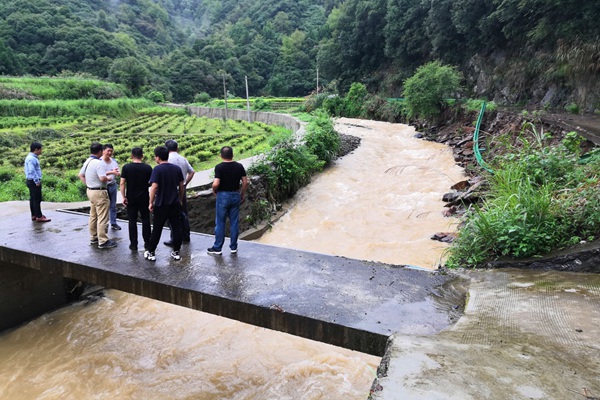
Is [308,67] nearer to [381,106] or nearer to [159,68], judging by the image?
[159,68]

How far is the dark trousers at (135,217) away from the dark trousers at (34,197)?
8.12 feet

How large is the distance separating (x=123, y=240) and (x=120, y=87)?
61.3 meters

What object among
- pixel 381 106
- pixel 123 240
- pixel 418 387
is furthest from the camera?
pixel 381 106

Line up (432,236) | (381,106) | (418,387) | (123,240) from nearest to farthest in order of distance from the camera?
1. (418,387)
2. (123,240)
3. (432,236)
4. (381,106)

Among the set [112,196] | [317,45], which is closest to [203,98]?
[317,45]

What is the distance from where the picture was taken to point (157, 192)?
527 centimetres

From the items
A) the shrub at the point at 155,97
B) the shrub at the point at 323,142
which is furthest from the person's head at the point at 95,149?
the shrub at the point at 155,97

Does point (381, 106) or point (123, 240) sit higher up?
point (381, 106)

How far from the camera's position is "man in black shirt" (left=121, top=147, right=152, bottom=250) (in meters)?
5.64

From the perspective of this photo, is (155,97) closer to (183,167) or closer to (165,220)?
(183,167)

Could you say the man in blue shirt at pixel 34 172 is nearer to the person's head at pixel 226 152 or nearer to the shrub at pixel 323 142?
the person's head at pixel 226 152

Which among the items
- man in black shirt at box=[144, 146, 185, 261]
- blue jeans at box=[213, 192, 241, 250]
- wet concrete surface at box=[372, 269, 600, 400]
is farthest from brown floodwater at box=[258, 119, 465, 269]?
man in black shirt at box=[144, 146, 185, 261]

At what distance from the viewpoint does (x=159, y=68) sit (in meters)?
79.4

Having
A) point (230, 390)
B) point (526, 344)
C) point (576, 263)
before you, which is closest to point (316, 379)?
point (230, 390)
